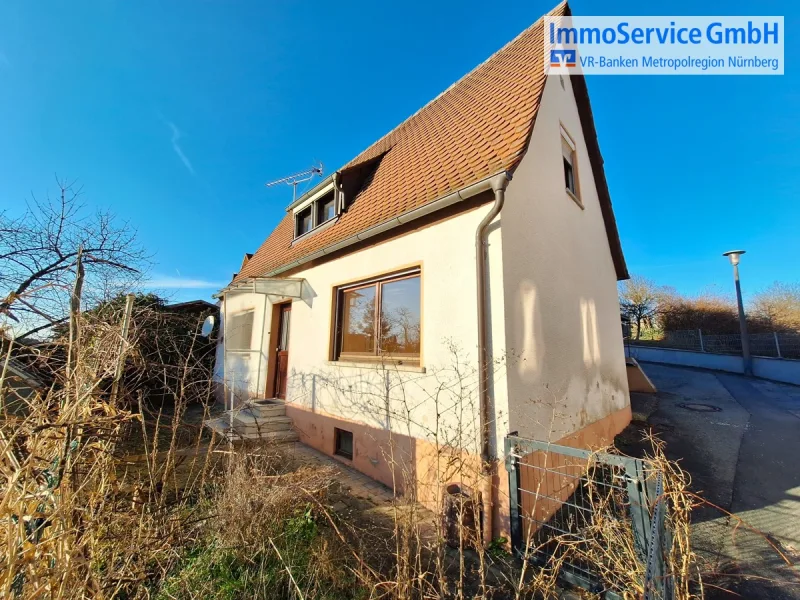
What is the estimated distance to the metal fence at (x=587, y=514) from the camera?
2271mm

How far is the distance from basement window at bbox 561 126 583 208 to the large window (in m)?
4.63

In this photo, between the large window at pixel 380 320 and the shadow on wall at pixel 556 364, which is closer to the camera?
the shadow on wall at pixel 556 364

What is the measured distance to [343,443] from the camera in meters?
6.36

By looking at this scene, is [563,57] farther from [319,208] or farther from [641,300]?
[641,300]

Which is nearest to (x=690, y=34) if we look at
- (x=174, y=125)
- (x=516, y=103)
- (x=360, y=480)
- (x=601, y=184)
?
(x=601, y=184)

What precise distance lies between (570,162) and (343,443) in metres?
7.96

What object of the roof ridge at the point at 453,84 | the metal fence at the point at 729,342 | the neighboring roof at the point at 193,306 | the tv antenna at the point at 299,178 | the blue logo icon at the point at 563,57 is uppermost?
the roof ridge at the point at 453,84

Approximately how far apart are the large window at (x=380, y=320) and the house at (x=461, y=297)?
1.3 inches

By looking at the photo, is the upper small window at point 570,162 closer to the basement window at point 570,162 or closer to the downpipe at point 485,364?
the basement window at point 570,162

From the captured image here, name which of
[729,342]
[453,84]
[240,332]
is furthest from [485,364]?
[729,342]

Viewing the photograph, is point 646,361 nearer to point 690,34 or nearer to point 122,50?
point 690,34

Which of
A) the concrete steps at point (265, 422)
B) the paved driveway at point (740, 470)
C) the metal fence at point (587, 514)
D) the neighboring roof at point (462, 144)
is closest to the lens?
the metal fence at point (587, 514)

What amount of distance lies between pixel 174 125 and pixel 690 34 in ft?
43.1

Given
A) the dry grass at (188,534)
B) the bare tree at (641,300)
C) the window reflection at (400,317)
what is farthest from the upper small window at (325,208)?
the bare tree at (641,300)
